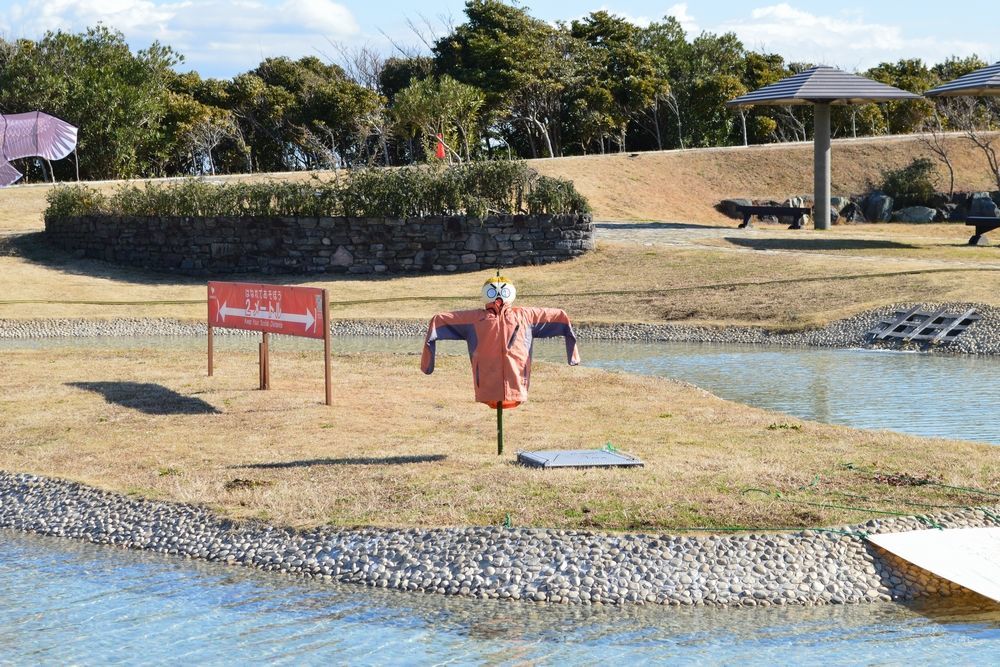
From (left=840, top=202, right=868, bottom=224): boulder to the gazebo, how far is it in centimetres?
682

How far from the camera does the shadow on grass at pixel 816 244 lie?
30.5 meters

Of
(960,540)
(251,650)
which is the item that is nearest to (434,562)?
(251,650)

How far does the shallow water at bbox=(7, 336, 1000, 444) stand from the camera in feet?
48.3

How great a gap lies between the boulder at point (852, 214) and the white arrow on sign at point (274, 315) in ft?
97.3

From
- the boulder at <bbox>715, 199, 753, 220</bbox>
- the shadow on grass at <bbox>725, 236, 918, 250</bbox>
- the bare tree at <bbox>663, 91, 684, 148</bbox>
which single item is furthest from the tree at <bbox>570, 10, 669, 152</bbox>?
the shadow on grass at <bbox>725, 236, 918, 250</bbox>

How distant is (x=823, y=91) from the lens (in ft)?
113

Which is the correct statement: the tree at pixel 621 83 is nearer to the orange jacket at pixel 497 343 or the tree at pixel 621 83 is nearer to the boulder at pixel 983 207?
the boulder at pixel 983 207

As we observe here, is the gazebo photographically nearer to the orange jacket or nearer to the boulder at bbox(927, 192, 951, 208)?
the boulder at bbox(927, 192, 951, 208)

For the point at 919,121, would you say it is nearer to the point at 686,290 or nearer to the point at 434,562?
the point at 686,290

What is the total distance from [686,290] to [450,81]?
22.9 metres

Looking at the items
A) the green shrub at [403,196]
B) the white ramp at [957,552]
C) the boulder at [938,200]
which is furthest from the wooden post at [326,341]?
the boulder at [938,200]

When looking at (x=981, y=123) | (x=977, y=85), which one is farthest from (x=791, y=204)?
(x=981, y=123)

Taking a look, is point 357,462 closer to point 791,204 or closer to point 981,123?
point 791,204

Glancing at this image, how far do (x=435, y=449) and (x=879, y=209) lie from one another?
33287 mm
